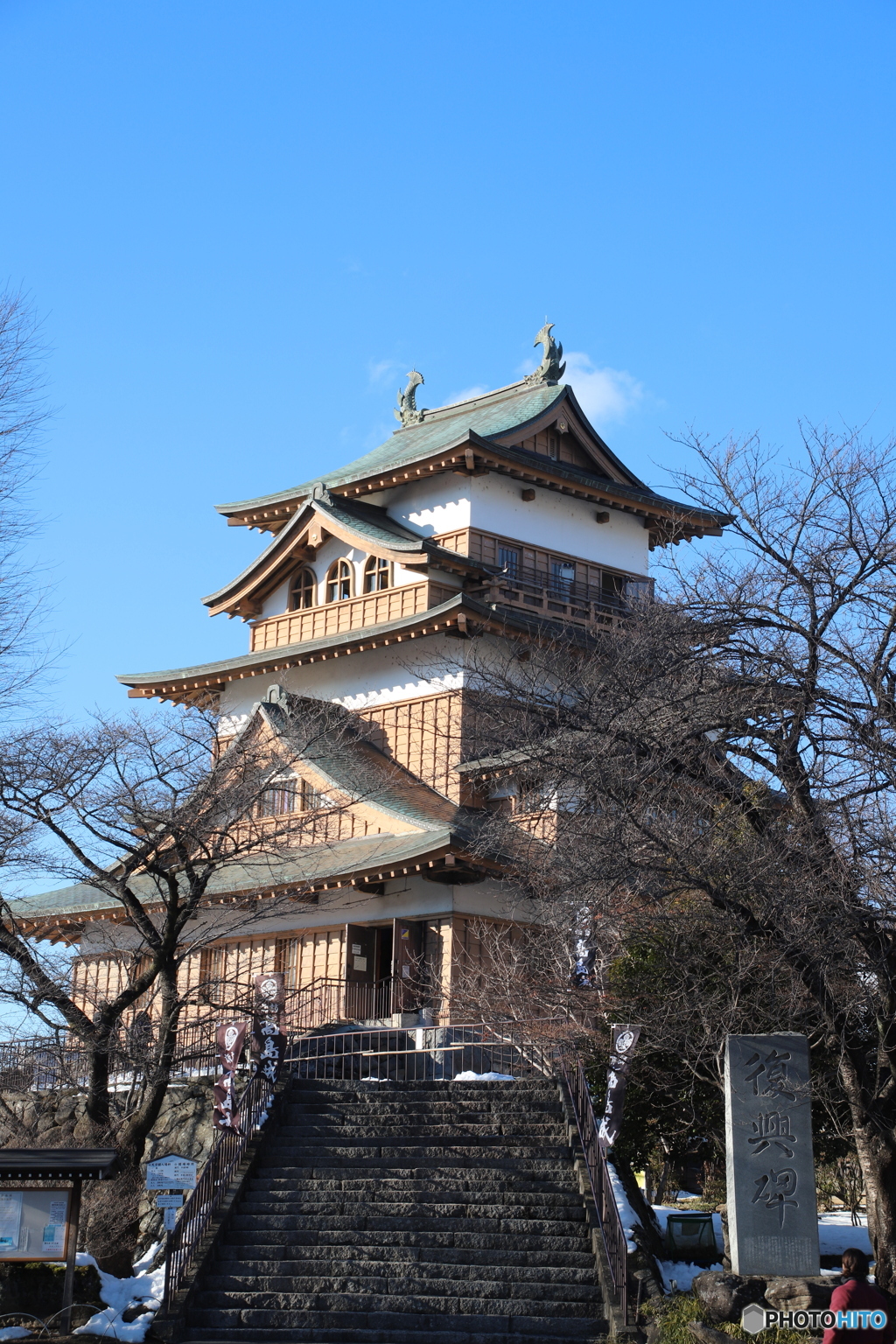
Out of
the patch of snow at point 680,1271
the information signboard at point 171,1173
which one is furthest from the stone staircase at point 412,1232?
the patch of snow at point 680,1271

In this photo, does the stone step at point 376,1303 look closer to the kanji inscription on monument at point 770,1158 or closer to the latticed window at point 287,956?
the kanji inscription on monument at point 770,1158

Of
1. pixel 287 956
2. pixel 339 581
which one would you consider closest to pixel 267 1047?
pixel 287 956

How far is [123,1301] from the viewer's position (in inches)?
613

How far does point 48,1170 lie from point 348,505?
21426 mm

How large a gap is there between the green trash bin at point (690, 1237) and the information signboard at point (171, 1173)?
210 inches

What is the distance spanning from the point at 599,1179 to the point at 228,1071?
522 centimetres

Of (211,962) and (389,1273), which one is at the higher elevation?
(211,962)

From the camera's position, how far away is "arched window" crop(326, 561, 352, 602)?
109 ft

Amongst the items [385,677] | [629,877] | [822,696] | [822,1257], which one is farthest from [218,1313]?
[385,677]

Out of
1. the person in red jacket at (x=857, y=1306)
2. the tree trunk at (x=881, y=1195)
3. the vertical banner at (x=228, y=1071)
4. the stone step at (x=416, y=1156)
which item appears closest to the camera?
the person in red jacket at (x=857, y=1306)

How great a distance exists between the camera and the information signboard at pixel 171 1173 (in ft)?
50.1

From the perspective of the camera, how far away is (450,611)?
2898 cm

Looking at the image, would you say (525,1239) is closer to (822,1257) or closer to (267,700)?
(822,1257)

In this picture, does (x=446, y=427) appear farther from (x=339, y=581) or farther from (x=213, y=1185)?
(x=213, y=1185)
